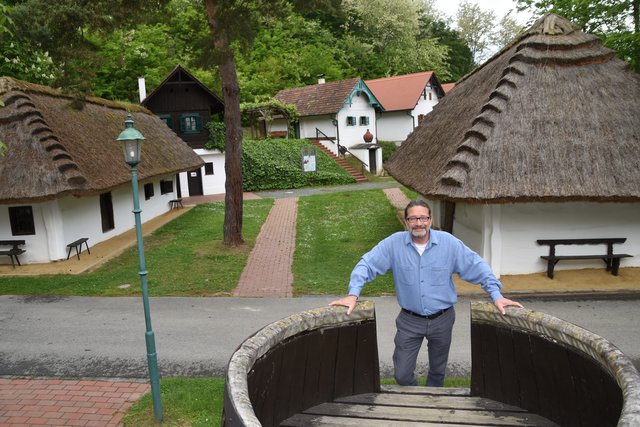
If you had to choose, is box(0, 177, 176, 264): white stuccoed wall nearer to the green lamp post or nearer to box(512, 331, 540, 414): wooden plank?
the green lamp post

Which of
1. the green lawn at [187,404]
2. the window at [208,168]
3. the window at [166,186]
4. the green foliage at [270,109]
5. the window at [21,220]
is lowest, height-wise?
the green lawn at [187,404]

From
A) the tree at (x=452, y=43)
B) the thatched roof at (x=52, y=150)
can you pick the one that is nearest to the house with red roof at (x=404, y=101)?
the tree at (x=452, y=43)

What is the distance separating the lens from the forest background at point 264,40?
13188mm

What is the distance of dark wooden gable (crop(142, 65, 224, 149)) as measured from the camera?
30203 mm

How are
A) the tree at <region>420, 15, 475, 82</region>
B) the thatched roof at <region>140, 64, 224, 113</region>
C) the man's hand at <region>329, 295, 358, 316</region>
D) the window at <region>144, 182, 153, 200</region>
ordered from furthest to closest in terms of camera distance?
the tree at <region>420, 15, 475, 82</region> → the thatched roof at <region>140, 64, 224, 113</region> → the window at <region>144, 182, 153, 200</region> → the man's hand at <region>329, 295, 358, 316</region>

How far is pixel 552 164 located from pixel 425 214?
25.7 ft

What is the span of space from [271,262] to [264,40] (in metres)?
37.8

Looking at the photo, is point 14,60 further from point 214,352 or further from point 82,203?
point 214,352

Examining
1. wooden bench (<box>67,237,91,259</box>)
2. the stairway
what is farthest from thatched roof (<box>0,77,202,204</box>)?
the stairway

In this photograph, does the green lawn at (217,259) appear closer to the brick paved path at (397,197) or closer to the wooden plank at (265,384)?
the brick paved path at (397,197)

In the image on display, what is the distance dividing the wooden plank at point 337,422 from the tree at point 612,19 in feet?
46.6

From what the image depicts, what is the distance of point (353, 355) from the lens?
15.1 ft

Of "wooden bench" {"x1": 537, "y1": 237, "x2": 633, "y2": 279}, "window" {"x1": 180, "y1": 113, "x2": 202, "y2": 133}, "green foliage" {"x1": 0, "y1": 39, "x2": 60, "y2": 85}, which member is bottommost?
"wooden bench" {"x1": 537, "y1": 237, "x2": 633, "y2": 279}

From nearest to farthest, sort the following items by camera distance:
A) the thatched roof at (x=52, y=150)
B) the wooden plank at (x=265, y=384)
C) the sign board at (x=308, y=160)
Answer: the wooden plank at (x=265, y=384)
the thatched roof at (x=52, y=150)
the sign board at (x=308, y=160)
